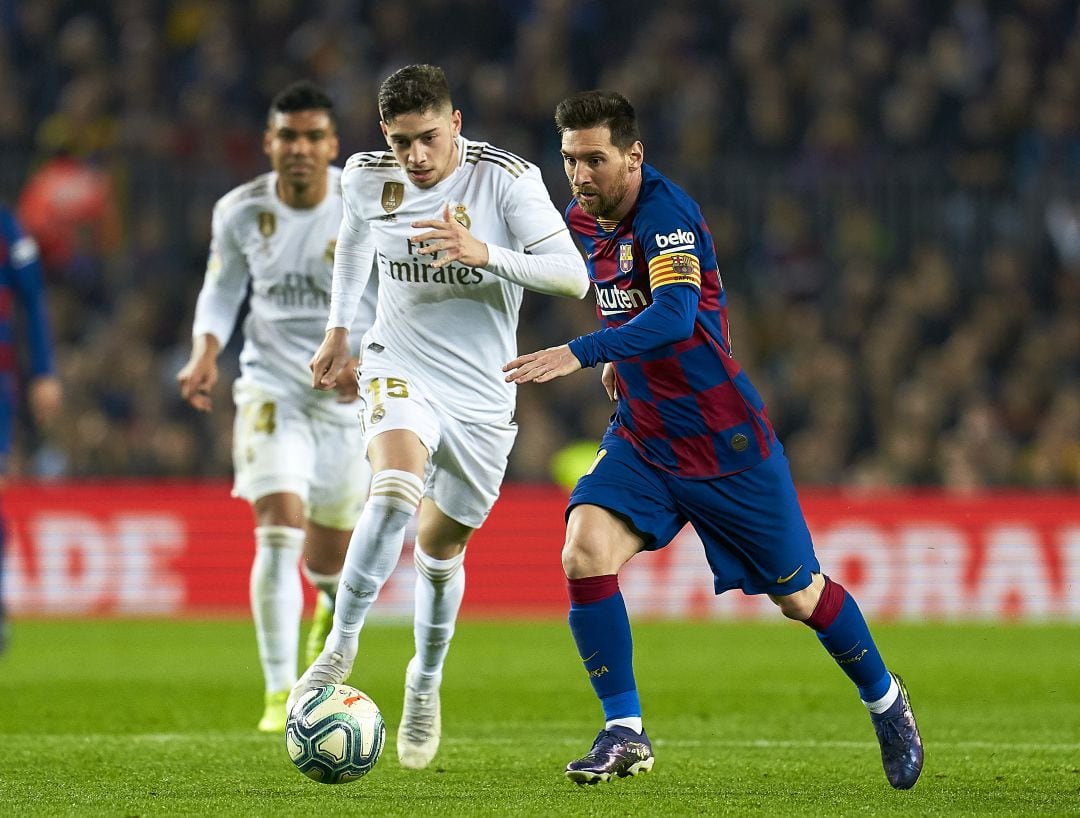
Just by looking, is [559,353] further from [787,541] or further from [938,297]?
[938,297]

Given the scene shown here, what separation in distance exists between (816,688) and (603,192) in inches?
178

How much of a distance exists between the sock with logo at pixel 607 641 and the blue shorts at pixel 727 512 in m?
0.24

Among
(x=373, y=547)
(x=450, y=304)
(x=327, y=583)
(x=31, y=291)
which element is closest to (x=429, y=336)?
(x=450, y=304)

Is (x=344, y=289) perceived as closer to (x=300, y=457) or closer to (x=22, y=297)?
(x=300, y=457)

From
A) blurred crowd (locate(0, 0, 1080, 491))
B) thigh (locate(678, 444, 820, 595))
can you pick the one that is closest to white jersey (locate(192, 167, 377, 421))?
thigh (locate(678, 444, 820, 595))

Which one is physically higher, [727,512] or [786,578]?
[727,512]

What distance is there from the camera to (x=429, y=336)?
261 inches

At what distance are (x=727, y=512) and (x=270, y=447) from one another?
264 centimetres

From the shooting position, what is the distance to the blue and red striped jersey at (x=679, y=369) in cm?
608

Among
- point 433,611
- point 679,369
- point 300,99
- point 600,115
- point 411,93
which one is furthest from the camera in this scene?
point 300,99

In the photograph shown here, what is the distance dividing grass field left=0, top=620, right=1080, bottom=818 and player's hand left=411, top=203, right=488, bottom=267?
5.55 ft

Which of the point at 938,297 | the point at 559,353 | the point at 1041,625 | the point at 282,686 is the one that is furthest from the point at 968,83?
the point at 559,353

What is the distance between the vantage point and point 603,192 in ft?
20.0

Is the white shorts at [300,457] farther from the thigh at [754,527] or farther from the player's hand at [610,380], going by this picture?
the thigh at [754,527]
